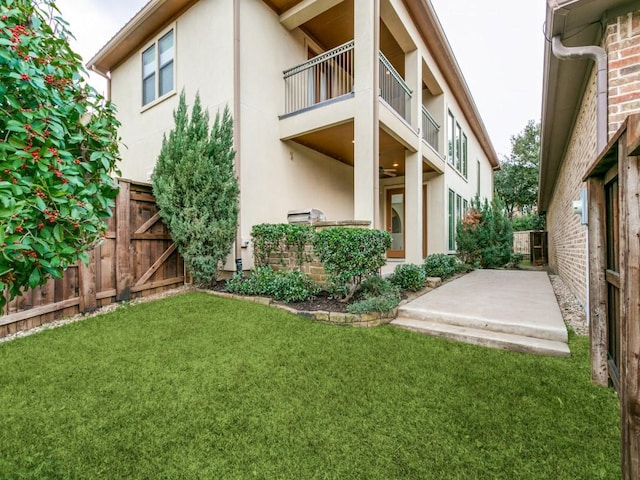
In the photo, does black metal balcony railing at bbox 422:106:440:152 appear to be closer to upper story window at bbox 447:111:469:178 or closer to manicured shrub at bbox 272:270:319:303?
upper story window at bbox 447:111:469:178

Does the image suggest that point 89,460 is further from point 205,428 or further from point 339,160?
point 339,160

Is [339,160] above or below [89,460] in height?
above

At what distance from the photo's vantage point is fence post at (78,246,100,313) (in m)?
4.27

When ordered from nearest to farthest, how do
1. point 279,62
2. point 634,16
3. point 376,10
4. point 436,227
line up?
point 634,16 → point 376,10 → point 279,62 → point 436,227

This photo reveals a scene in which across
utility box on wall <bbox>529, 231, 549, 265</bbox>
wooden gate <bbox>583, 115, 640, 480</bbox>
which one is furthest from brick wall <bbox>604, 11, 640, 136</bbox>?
utility box on wall <bbox>529, 231, 549, 265</bbox>

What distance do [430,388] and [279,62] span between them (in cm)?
715

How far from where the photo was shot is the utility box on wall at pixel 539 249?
13738 mm

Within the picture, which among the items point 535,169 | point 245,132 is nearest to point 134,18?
point 245,132

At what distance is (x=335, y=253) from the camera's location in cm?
448

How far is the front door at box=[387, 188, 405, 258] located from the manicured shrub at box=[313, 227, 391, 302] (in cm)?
616

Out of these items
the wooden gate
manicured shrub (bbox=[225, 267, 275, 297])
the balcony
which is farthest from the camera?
the balcony

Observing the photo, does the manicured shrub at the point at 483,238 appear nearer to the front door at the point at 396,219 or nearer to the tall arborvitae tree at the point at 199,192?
the front door at the point at 396,219

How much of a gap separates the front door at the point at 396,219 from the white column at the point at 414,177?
2.72 meters

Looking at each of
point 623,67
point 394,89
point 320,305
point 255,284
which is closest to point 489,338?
point 320,305
